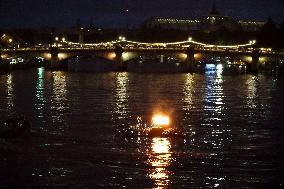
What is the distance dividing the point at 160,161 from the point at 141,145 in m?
4.05

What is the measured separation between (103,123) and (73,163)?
12623mm

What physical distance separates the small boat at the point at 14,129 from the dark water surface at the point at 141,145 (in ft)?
2.57

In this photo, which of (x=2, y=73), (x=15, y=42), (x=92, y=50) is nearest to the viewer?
(x=2, y=73)

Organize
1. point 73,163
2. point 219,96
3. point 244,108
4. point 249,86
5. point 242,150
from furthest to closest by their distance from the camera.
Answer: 1. point 249,86
2. point 219,96
3. point 244,108
4. point 242,150
5. point 73,163

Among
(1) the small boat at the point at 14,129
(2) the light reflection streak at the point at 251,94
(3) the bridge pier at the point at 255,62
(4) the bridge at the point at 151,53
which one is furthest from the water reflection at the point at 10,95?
(3) the bridge pier at the point at 255,62

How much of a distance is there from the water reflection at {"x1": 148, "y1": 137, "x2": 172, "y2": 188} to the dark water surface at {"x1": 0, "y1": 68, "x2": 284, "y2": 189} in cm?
5

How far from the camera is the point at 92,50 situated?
391 feet

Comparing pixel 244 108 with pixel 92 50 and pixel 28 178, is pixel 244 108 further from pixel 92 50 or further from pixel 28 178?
pixel 92 50

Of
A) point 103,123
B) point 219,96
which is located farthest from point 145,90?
point 103,123

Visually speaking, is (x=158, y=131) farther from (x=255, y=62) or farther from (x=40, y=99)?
(x=255, y=62)

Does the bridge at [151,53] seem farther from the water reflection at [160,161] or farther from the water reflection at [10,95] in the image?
the water reflection at [160,161]

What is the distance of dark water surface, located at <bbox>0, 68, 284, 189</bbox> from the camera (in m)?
28.3

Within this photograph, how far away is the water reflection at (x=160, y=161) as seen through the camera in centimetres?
2802

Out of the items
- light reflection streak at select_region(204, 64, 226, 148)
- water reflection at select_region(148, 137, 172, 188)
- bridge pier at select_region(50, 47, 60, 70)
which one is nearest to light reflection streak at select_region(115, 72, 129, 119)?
light reflection streak at select_region(204, 64, 226, 148)
